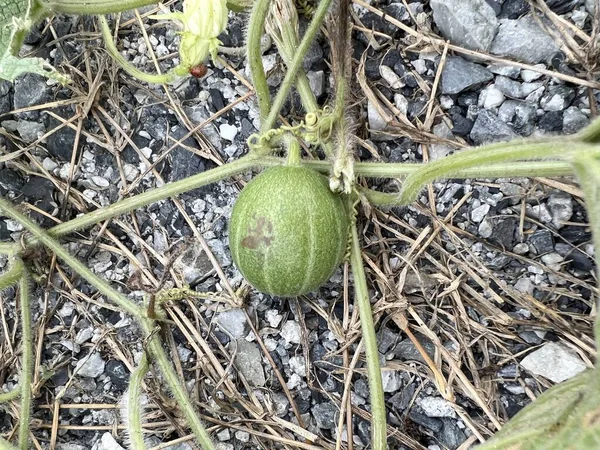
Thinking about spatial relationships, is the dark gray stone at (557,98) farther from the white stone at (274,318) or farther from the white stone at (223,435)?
the white stone at (223,435)

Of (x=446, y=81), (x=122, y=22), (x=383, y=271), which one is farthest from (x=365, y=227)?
(x=122, y=22)

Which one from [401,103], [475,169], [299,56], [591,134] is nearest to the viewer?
[591,134]

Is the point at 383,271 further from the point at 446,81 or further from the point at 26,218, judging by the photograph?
the point at 26,218

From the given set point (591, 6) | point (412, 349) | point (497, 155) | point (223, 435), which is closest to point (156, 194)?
point (223, 435)

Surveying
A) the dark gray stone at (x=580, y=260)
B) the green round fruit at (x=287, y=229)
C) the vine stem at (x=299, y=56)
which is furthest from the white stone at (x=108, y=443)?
the dark gray stone at (x=580, y=260)

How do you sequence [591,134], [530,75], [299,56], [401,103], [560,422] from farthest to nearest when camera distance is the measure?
[401,103]
[530,75]
[299,56]
[591,134]
[560,422]

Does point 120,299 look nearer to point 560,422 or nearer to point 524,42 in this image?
point 560,422

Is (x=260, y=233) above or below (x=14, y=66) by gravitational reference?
below
